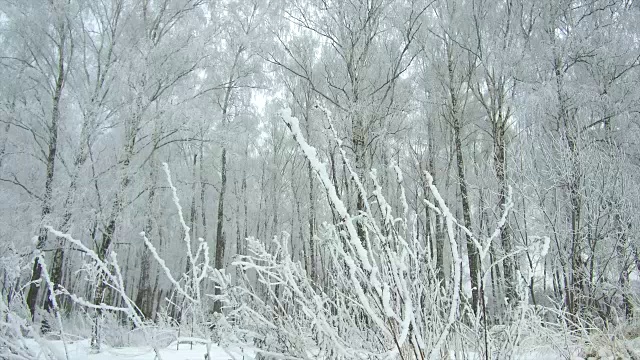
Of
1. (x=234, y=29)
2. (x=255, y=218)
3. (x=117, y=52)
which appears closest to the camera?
(x=117, y=52)

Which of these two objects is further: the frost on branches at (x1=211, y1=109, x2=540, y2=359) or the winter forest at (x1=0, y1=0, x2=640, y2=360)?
the winter forest at (x1=0, y1=0, x2=640, y2=360)

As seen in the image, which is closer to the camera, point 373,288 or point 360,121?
point 373,288

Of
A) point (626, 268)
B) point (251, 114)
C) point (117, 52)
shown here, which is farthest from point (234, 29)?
point (626, 268)

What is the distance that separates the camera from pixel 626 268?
5148 millimetres

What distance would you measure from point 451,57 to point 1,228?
1165 centimetres

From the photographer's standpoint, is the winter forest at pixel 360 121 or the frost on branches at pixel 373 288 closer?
the frost on branches at pixel 373 288

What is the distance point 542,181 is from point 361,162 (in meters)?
2.86

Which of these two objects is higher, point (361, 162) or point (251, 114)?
point (251, 114)

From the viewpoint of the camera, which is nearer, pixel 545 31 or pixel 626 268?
pixel 626 268

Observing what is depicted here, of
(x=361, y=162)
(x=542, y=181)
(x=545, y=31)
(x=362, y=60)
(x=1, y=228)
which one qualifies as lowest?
(x=1, y=228)

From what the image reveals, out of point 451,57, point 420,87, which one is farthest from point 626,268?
point 420,87

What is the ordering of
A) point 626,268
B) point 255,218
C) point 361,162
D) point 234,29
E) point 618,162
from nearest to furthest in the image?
point 626,268, point 618,162, point 361,162, point 234,29, point 255,218

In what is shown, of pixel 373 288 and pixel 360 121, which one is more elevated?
pixel 360 121

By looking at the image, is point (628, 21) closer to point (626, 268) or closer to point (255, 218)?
point (626, 268)
